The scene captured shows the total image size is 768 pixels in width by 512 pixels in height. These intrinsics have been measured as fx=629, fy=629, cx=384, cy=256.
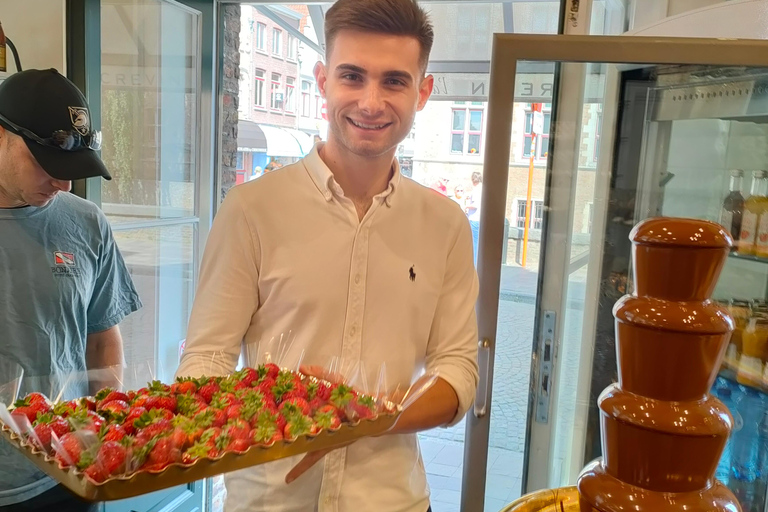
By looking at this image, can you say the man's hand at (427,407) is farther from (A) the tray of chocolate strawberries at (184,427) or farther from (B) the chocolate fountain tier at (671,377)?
(B) the chocolate fountain tier at (671,377)

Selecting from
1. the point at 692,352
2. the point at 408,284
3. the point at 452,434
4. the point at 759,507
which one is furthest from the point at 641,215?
the point at 452,434

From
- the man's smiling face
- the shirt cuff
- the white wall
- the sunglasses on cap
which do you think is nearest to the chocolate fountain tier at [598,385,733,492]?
the shirt cuff

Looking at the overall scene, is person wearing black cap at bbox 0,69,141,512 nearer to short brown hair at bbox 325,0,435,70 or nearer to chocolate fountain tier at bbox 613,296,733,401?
short brown hair at bbox 325,0,435,70

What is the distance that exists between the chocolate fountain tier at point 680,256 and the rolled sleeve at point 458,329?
731 mm

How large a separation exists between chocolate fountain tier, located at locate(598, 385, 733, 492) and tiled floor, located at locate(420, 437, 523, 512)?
173 cm

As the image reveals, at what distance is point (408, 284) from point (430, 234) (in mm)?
137

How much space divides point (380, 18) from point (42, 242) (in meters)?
1.13

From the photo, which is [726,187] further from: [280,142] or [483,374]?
[280,142]

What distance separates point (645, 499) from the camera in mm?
573

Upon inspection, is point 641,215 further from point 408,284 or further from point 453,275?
point 408,284

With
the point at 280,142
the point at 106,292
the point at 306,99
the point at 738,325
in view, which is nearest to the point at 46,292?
the point at 106,292

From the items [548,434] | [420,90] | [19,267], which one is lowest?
[548,434]

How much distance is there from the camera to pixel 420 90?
4.55 feet

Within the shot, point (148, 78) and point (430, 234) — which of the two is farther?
point (148, 78)
